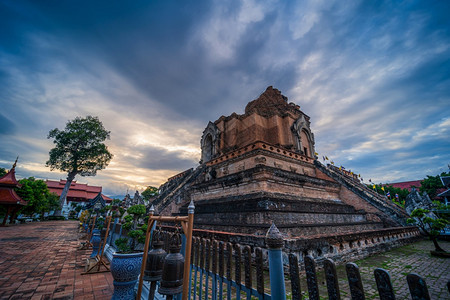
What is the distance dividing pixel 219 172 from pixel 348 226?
8.47 meters

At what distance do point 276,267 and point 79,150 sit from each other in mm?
31792

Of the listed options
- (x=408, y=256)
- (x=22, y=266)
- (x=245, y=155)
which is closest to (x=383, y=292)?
(x=408, y=256)

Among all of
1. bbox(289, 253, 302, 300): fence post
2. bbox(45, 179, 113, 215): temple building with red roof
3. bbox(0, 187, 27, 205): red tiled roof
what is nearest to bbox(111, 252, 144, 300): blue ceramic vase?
bbox(289, 253, 302, 300): fence post

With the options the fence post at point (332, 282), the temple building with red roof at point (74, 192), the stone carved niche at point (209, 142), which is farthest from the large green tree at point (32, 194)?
the fence post at point (332, 282)

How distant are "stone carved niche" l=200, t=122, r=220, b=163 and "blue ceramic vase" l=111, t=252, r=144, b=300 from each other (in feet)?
49.2

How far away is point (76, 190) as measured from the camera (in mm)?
39375

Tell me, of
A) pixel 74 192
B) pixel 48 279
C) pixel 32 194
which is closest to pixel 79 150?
pixel 32 194

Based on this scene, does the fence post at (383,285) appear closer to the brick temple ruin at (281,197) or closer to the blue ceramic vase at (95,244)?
the brick temple ruin at (281,197)

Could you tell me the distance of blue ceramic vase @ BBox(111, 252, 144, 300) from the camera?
126 inches

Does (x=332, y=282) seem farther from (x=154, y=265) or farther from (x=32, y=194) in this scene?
(x=32, y=194)

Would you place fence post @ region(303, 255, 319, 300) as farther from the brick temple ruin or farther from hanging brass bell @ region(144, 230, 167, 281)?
the brick temple ruin

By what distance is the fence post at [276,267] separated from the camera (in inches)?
74.9

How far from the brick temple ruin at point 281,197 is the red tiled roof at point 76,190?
108 feet

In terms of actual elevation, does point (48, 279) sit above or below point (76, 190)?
below
